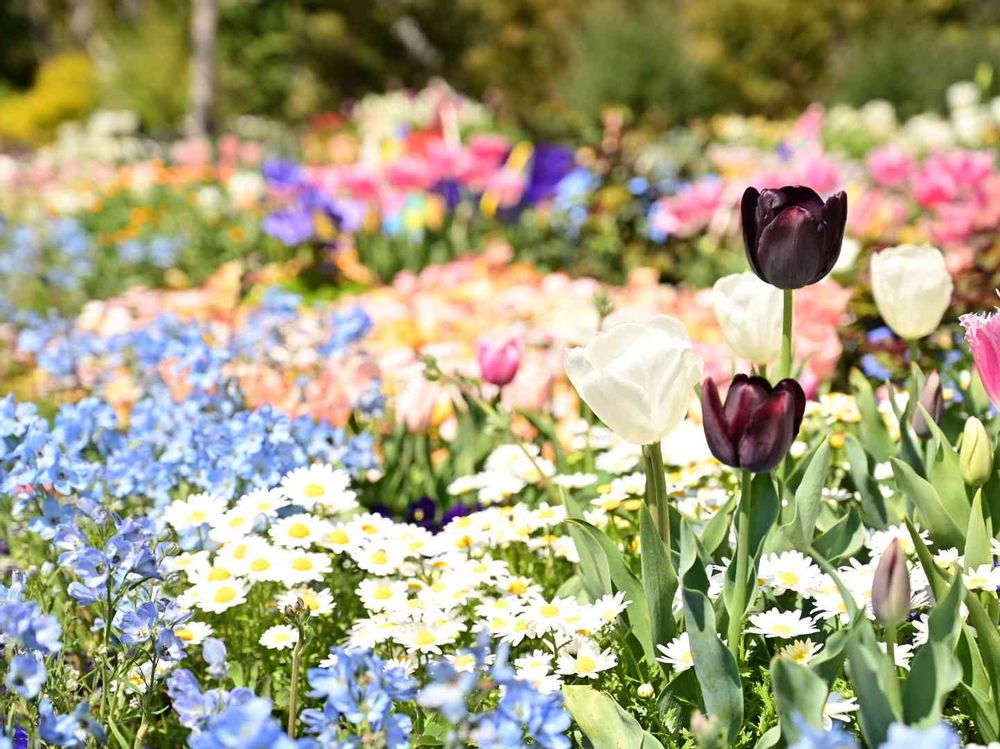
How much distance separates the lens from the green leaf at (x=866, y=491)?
1.86 meters

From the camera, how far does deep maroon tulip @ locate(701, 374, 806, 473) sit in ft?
4.11

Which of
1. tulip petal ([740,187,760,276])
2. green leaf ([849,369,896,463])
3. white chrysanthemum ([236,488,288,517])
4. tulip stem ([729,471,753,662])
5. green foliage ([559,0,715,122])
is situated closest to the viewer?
tulip stem ([729,471,753,662])

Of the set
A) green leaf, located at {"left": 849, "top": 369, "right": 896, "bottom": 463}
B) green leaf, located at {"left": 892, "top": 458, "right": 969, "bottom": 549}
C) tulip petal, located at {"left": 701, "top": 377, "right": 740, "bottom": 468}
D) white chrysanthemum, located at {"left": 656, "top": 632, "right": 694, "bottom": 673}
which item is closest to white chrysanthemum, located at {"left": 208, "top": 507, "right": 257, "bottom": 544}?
white chrysanthemum, located at {"left": 656, "top": 632, "right": 694, "bottom": 673}

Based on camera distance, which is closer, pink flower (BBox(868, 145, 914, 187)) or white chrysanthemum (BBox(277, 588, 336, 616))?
white chrysanthemum (BBox(277, 588, 336, 616))

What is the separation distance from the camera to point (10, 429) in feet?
5.82

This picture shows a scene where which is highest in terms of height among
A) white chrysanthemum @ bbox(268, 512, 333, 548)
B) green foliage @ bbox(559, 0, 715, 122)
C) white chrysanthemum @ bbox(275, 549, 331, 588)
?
green foliage @ bbox(559, 0, 715, 122)

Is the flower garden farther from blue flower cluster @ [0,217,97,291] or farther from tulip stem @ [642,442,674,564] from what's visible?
blue flower cluster @ [0,217,97,291]

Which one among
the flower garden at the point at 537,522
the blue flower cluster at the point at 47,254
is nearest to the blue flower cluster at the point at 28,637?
the flower garden at the point at 537,522

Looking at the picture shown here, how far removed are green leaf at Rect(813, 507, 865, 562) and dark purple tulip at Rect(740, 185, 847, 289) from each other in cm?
40

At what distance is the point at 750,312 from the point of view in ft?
5.47

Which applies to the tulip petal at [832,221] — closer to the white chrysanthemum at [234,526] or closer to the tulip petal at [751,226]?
the tulip petal at [751,226]

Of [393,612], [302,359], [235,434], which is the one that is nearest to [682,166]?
[302,359]

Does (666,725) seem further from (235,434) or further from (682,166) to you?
(682,166)

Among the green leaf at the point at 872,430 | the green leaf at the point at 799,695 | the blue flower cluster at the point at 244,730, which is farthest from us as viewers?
the green leaf at the point at 872,430
